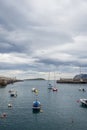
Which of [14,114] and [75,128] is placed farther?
[14,114]

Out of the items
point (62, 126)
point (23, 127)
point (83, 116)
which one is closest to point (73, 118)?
point (83, 116)

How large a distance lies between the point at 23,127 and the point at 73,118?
57.6 ft

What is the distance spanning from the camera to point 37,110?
83.2 m

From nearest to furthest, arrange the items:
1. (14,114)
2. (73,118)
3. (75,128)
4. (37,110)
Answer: (75,128)
(73,118)
(14,114)
(37,110)

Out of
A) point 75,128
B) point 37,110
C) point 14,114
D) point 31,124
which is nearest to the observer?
point 75,128

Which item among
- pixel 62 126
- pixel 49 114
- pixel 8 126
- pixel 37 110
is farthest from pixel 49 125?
pixel 37 110

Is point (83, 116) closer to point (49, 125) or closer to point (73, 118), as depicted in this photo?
point (73, 118)

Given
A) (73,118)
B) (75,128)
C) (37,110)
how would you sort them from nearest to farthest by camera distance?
(75,128), (73,118), (37,110)

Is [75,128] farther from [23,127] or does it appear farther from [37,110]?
[37,110]

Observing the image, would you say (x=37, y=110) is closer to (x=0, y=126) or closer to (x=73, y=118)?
(x=73, y=118)

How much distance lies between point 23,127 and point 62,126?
31.3ft

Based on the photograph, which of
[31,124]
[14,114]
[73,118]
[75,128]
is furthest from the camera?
[14,114]

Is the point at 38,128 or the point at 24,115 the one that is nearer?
the point at 38,128

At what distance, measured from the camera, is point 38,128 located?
6003 centimetres
